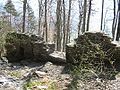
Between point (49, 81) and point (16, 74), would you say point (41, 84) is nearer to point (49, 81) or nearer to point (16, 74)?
point (49, 81)

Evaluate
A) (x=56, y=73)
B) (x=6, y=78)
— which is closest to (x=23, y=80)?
(x=6, y=78)

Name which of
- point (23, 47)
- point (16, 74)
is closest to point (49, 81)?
point (16, 74)

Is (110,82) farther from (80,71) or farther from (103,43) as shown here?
(103,43)

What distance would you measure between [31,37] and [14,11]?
22.7 metres

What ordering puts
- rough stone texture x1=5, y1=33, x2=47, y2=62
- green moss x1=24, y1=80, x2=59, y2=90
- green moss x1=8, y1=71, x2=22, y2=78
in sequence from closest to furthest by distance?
green moss x1=24, y1=80, x2=59, y2=90, green moss x1=8, y1=71, x2=22, y2=78, rough stone texture x1=5, y1=33, x2=47, y2=62

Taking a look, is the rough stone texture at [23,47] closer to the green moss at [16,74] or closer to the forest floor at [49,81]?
the forest floor at [49,81]

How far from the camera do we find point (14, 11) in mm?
35844

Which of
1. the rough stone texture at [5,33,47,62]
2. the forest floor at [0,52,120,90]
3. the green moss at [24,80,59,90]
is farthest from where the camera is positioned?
the rough stone texture at [5,33,47,62]

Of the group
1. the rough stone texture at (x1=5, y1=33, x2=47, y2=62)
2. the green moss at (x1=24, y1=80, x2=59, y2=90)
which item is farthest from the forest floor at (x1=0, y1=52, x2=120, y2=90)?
the rough stone texture at (x1=5, y1=33, x2=47, y2=62)

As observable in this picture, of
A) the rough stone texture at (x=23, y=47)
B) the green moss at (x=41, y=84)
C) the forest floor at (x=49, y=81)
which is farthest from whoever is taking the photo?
the rough stone texture at (x=23, y=47)

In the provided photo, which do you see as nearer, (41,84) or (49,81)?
(41,84)

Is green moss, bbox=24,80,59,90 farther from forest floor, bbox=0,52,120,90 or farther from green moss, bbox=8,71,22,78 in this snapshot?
green moss, bbox=8,71,22,78

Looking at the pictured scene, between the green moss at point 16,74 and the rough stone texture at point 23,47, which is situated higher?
the rough stone texture at point 23,47

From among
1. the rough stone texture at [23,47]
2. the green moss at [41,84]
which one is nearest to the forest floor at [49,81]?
the green moss at [41,84]
